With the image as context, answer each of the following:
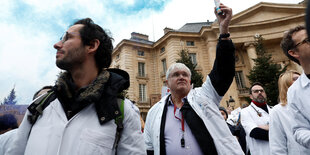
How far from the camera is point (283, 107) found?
241cm

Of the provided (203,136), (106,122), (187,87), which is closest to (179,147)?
(203,136)

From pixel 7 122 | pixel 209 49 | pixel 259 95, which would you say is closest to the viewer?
pixel 7 122

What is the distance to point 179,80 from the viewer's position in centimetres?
289

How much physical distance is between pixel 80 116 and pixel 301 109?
2139mm

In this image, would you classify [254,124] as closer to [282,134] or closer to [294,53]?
[282,134]

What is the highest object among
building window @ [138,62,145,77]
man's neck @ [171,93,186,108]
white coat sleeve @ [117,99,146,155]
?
building window @ [138,62,145,77]

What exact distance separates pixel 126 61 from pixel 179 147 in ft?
81.8

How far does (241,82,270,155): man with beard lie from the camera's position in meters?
3.18

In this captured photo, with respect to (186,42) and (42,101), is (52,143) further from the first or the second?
(186,42)

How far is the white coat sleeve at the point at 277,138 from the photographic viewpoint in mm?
2182

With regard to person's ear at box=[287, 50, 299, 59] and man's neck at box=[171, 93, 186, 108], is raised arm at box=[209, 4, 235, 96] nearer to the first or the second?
person's ear at box=[287, 50, 299, 59]

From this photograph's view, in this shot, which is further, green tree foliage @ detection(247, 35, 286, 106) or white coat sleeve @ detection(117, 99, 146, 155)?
green tree foliage @ detection(247, 35, 286, 106)

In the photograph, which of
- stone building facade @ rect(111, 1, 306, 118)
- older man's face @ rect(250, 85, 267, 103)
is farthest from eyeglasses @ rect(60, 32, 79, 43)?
stone building facade @ rect(111, 1, 306, 118)

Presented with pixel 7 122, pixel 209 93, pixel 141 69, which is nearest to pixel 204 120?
pixel 209 93
